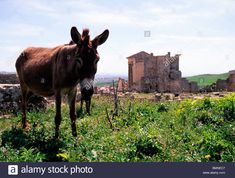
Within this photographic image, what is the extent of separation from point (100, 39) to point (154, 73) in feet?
131

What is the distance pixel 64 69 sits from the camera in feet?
31.4

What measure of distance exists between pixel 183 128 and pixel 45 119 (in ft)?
14.5

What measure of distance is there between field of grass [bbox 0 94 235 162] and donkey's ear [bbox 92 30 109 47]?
2.02 meters

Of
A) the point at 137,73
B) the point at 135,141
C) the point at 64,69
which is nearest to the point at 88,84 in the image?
the point at 64,69

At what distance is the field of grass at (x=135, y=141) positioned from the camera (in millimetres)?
7867

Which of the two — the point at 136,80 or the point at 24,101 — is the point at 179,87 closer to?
the point at 136,80

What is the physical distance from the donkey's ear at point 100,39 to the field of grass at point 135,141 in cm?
202

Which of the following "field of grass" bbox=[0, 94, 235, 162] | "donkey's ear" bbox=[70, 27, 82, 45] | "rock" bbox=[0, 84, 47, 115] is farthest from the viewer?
"rock" bbox=[0, 84, 47, 115]

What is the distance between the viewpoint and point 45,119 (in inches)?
529

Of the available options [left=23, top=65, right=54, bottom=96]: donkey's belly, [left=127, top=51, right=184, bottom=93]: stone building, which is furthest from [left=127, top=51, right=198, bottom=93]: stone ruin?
[left=23, top=65, right=54, bottom=96]: donkey's belly

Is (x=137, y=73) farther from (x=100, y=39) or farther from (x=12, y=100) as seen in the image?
(x=100, y=39)

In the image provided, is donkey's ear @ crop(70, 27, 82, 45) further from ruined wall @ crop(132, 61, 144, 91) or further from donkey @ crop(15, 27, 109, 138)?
ruined wall @ crop(132, 61, 144, 91)

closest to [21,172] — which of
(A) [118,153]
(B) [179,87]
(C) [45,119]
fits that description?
(A) [118,153]

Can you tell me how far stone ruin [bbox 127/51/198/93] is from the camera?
47.4 metres
